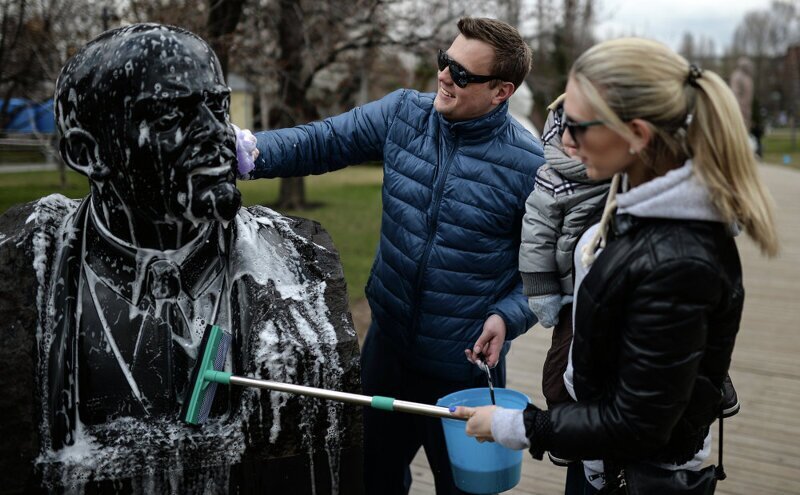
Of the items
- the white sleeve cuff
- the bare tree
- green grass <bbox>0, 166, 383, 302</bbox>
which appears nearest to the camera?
the white sleeve cuff

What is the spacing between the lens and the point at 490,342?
2441mm

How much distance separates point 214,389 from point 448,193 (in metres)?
0.99

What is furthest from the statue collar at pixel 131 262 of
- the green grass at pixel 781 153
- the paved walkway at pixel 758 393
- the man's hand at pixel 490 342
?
the green grass at pixel 781 153

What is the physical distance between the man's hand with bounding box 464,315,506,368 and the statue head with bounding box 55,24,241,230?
0.95 metres

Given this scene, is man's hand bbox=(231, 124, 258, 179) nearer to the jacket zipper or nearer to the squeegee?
the squeegee

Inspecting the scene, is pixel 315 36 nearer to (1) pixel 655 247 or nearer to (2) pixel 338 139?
(2) pixel 338 139

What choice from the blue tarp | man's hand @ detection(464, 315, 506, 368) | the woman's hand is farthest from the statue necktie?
the blue tarp

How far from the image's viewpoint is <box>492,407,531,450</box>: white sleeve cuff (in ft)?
5.45

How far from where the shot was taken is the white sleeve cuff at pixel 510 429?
166cm

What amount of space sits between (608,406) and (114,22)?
16.8 ft

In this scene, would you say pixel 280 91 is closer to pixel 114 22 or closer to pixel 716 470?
pixel 114 22

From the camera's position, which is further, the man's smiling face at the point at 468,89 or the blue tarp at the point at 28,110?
the blue tarp at the point at 28,110

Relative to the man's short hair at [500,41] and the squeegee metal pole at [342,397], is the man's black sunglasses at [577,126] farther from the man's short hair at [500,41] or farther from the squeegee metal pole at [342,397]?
the man's short hair at [500,41]

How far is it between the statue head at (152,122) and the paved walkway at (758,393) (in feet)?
4.67
